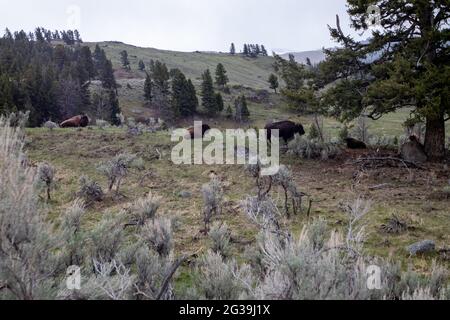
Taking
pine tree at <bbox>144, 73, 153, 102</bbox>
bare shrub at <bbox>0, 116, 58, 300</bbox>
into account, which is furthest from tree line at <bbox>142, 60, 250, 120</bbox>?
bare shrub at <bbox>0, 116, 58, 300</bbox>

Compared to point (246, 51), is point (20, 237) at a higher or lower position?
lower

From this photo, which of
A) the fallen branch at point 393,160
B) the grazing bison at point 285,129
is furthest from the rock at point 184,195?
the grazing bison at point 285,129

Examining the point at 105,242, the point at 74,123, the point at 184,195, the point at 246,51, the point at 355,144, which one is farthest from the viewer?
the point at 246,51

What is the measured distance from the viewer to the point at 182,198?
11516 mm

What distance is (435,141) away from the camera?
46.1ft

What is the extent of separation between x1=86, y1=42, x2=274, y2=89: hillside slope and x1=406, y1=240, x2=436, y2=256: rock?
103 m

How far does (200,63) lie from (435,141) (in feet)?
423

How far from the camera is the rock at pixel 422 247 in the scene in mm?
7137

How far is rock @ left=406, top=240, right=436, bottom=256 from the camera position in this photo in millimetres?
7137

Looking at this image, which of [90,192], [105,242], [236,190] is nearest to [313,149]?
[236,190]

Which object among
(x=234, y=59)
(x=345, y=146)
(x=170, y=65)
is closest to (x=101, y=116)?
(x=345, y=146)

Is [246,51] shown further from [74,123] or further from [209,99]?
[74,123]

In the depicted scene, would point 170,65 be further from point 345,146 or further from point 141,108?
point 345,146

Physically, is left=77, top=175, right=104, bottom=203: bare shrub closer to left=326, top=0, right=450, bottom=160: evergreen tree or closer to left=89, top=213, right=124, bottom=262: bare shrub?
left=89, top=213, right=124, bottom=262: bare shrub
